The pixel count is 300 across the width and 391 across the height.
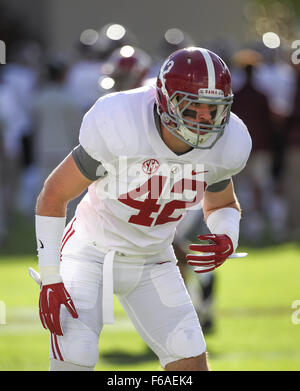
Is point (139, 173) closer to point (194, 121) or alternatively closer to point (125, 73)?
point (194, 121)

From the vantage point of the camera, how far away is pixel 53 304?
371 cm

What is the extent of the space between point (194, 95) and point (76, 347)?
1.09 meters

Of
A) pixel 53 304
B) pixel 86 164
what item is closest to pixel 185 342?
pixel 53 304

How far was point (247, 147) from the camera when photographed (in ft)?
13.0

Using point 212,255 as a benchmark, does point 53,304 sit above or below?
below

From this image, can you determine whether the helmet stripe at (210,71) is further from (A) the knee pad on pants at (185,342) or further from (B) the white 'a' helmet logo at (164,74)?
(A) the knee pad on pants at (185,342)

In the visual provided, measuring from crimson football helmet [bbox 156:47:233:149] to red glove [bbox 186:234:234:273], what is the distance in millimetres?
404

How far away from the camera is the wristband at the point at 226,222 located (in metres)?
4.05

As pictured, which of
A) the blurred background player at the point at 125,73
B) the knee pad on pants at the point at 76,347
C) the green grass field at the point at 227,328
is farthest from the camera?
the blurred background player at the point at 125,73

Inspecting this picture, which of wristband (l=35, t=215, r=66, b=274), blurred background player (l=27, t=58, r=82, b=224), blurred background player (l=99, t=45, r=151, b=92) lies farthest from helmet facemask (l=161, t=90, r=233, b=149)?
blurred background player (l=27, t=58, r=82, b=224)

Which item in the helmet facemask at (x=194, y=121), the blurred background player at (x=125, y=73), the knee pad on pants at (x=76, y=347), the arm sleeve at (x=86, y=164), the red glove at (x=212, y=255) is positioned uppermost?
the blurred background player at (x=125, y=73)

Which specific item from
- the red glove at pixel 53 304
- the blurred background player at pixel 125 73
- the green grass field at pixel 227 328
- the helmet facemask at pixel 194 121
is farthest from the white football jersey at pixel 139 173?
the blurred background player at pixel 125 73

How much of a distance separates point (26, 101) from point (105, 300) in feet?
27.1

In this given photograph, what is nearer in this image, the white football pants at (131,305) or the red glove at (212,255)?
the white football pants at (131,305)
